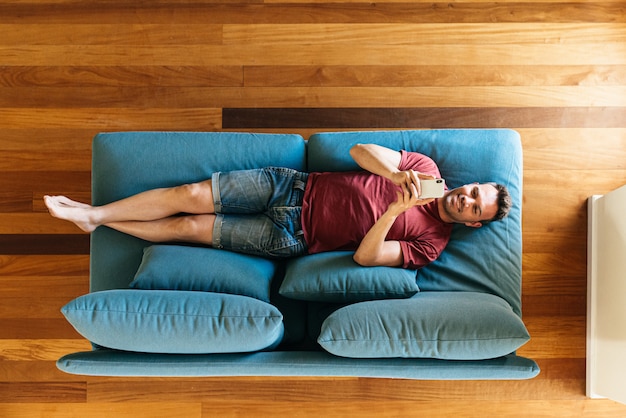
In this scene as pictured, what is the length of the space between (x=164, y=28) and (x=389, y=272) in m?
1.62

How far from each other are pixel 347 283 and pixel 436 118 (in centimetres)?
107

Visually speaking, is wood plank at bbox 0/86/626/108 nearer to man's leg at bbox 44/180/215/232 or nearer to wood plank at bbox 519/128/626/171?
wood plank at bbox 519/128/626/171

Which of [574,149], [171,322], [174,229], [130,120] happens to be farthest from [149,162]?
[574,149]

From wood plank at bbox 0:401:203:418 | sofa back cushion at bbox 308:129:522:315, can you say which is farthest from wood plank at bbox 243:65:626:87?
wood plank at bbox 0:401:203:418

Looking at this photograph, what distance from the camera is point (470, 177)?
202 centimetres

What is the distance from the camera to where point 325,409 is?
2.31m

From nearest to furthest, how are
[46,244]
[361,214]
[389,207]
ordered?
1. [389,207]
2. [361,214]
3. [46,244]

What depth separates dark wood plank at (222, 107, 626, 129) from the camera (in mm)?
2484

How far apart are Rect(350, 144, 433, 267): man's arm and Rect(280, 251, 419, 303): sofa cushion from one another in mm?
41

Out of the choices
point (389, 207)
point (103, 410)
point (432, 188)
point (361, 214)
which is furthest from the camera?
point (103, 410)

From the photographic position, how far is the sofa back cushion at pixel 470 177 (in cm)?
197

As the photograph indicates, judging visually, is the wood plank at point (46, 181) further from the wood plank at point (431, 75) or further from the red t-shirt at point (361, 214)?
the red t-shirt at point (361, 214)

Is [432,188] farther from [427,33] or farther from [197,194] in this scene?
[427,33]

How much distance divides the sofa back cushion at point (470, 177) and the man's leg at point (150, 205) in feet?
1.48
